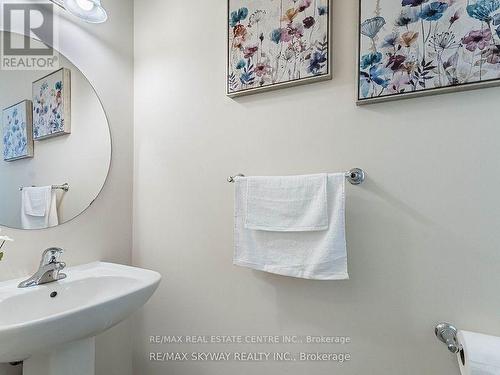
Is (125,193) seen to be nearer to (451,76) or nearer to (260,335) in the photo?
(260,335)

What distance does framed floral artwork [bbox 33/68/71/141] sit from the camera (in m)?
1.09

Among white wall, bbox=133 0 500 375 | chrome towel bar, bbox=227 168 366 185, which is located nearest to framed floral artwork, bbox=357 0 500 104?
white wall, bbox=133 0 500 375

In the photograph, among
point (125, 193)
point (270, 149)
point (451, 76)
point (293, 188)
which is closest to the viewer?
point (451, 76)

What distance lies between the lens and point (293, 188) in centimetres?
99

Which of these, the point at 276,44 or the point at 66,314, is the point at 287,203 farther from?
the point at 66,314

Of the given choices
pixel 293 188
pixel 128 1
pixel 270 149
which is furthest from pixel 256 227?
pixel 128 1

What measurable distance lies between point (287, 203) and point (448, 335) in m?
0.63

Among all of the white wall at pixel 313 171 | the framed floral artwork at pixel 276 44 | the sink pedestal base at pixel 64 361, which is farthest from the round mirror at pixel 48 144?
the framed floral artwork at pixel 276 44

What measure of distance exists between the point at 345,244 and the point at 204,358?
2.72ft

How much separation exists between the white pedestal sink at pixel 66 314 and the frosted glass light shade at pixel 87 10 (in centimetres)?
105

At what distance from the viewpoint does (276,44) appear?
1.06 meters

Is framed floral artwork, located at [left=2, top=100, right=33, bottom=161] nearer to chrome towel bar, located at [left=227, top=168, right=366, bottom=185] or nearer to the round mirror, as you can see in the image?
the round mirror

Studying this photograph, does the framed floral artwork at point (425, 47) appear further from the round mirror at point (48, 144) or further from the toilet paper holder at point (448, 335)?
the round mirror at point (48, 144)
